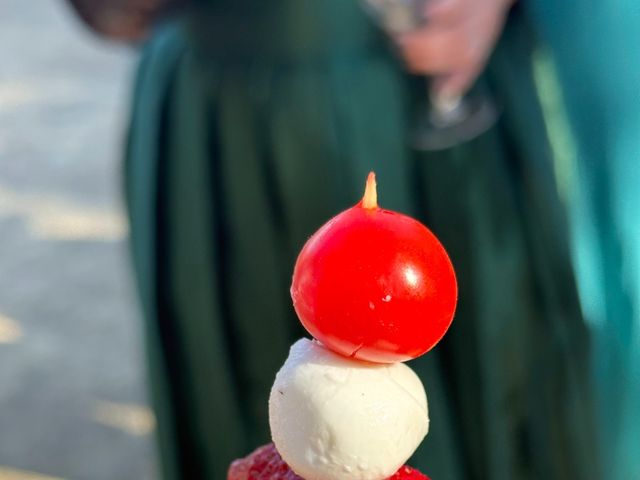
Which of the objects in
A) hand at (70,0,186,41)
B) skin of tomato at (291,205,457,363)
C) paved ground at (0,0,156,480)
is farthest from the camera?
paved ground at (0,0,156,480)

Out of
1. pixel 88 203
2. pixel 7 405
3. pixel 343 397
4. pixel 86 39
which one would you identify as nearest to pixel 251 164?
pixel 343 397

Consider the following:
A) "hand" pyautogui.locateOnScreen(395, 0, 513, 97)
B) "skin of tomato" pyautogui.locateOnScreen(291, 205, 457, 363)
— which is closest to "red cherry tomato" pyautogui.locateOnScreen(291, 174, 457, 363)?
"skin of tomato" pyautogui.locateOnScreen(291, 205, 457, 363)

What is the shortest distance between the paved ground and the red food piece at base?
0.94m

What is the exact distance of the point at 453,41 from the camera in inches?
24.7

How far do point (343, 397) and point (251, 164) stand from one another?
43cm

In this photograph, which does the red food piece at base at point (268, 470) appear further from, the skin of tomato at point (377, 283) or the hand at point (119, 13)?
the hand at point (119, 13)

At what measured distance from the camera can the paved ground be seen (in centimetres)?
130

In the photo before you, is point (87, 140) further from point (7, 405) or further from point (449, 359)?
point (449, 359)

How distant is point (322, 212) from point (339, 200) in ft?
0.06

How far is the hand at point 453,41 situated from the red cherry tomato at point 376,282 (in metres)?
0.37

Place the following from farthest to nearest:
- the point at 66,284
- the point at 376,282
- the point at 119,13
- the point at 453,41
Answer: the point at 66,284 < the point at 119,13 < the point at 453,41 < the point at 376,282

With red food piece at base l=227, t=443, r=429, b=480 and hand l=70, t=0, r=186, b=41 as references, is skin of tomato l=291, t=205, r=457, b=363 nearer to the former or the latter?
red food piece at base l=227, t=443, r=429, b=480

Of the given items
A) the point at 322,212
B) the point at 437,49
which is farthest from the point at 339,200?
the point at 437,49

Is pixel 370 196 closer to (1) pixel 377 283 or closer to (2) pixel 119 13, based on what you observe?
(1) pixel 377 283
